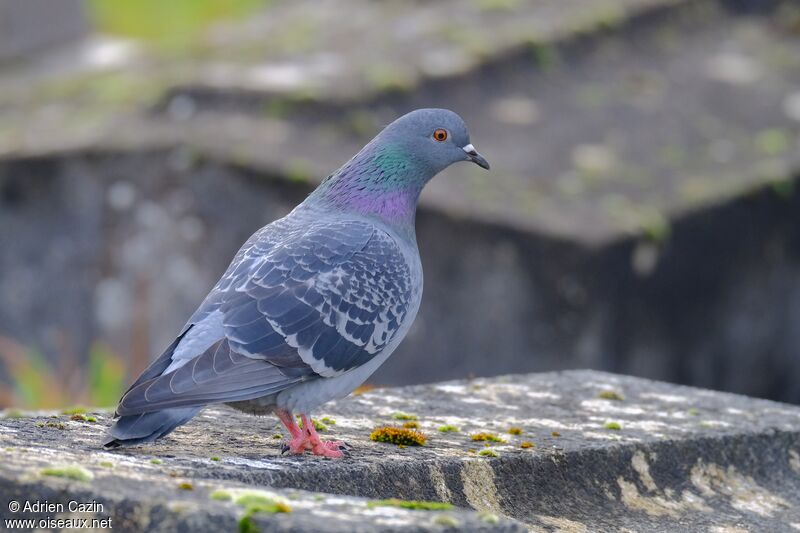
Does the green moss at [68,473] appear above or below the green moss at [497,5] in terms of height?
below

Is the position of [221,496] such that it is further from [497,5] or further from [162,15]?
[162,15]

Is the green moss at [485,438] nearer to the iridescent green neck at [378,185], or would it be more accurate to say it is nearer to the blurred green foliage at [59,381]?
the iridescent green neck at [378,185]

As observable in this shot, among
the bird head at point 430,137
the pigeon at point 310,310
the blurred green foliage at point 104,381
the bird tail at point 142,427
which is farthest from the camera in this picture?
the blurred green foliage at point 104,381

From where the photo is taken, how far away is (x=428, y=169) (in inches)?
202

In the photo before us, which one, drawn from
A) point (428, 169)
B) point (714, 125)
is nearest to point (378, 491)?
point (428, 169)

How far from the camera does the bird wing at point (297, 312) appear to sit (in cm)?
418

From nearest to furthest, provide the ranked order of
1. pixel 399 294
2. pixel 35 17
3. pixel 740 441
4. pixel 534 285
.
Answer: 1. pixel 399 294
2. pixel 740 441
3. pixel 534 285
4. pixel 35 17

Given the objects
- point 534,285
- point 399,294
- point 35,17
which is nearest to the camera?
point 399,294

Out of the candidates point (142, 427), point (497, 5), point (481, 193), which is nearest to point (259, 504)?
point (142, 427)

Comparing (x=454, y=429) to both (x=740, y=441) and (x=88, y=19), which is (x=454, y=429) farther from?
(x=88, y=19)

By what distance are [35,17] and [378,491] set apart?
34.6 feet

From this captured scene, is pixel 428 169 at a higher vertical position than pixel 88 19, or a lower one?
lower

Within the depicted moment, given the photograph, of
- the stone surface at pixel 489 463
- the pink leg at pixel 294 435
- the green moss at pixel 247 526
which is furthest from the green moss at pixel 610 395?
the green moss at pixel 247 526

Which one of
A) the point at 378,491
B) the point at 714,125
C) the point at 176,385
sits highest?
the point at 714,125
